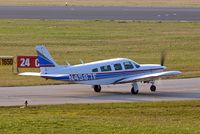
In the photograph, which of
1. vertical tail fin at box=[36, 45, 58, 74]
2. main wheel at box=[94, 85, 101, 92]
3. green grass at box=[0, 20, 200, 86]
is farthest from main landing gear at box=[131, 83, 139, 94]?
green grass at box=[0, 20, 200, 86]

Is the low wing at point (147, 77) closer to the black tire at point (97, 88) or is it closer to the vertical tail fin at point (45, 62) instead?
the black tire at point (97, 88)

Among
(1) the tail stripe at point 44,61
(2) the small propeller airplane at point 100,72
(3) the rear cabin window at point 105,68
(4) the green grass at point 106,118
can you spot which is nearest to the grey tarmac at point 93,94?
(2) the small propeller airplane at point 100,72

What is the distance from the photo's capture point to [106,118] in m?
24.1

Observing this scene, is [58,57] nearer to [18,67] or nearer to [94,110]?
[18,67]

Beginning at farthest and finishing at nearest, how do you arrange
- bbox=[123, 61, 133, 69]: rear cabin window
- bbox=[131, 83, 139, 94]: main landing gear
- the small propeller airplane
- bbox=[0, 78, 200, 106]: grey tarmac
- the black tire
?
1. bbox=[123, 61, 133, 69]: rear cabin window
2. the black tire
3. bbox=[131, 83, 139, 94]: main landing gear
4. the small propeller airplane
5. bbox=[0, 78, 200, 106]: grey tarmac

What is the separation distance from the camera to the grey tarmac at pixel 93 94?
3313 centimetres

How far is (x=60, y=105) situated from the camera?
101ft

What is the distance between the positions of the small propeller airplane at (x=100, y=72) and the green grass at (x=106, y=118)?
4276mm

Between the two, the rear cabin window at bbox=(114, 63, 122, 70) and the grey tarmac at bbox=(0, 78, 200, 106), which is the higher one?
the rear cabin window at bbox=(114, 63, 122, 70)

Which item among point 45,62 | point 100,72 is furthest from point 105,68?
point 45,62

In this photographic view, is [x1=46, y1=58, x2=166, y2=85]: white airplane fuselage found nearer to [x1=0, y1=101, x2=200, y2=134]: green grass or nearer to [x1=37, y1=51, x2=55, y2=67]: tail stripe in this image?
[x1=37, y1=51, x2=55, y2=67]: tail stripe

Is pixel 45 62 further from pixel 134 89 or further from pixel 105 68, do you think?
pixel 134 89

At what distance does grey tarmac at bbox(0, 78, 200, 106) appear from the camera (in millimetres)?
33134

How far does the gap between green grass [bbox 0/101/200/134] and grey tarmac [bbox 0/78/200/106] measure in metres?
2.08
